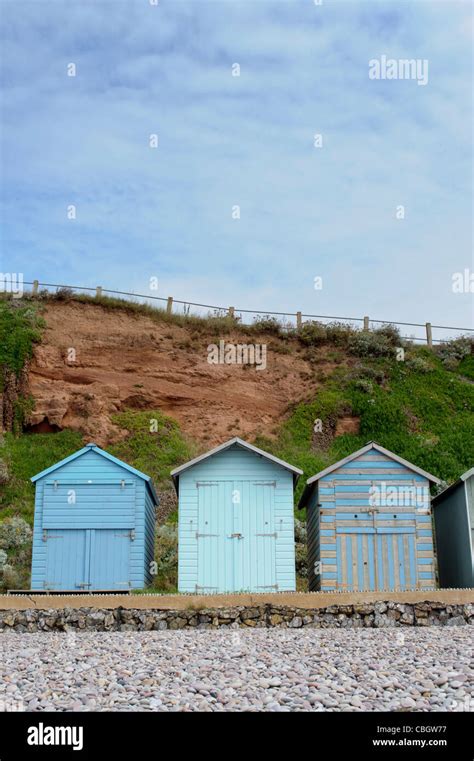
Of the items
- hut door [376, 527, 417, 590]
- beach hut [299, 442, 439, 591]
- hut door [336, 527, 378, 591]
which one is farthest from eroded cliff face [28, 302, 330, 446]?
hut door [376, 527, 417, 590]

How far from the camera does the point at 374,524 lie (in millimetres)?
19766

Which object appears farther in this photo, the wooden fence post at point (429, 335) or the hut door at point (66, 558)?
the wooden fence post at point (429, 335)

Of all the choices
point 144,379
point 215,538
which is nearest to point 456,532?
point 215,538

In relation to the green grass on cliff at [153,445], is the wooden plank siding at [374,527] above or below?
below

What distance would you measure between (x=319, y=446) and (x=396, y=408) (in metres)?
4.30

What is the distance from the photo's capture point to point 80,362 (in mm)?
40469

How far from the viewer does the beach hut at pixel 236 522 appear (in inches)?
787

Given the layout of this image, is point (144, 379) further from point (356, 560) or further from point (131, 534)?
point (356, 560)

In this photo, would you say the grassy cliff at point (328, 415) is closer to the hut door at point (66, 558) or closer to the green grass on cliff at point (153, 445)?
the green grass on cliff at point (153, 445)

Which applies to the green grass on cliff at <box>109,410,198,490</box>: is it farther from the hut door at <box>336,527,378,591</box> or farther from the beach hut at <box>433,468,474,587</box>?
the hut door at <box>336,527,378,591</box>

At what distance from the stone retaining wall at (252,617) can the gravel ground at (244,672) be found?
56.2 inches

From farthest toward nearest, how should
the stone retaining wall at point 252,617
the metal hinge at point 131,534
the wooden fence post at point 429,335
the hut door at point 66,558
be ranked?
the wooden fence post at point 429,335 → the metal hinge at point 131,534 → the hut door at point 66,558 → the stone retaining wall at point 252,617

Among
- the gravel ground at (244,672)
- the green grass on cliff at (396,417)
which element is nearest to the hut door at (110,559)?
the gravel ground at (244,672)

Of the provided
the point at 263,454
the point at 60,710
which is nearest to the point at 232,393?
the point at 263,454
